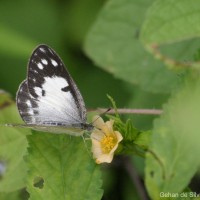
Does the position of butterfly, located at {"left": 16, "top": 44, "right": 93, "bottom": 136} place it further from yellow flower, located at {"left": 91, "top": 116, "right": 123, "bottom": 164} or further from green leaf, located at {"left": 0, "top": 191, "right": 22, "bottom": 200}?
green leaf, located at {"left": 0, "top": 191, "right": 22, "bottom": 200}

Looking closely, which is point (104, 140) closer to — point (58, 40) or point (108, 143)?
point (108, 143)

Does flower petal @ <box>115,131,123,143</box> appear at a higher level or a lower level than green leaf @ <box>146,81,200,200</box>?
lower

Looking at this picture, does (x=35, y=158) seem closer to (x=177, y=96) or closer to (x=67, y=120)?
(x=67, y=120)

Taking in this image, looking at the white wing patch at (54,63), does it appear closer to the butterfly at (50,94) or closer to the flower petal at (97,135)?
the butterfly at (50,94)

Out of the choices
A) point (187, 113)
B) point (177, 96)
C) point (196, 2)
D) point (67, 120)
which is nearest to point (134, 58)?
point (67, 120)

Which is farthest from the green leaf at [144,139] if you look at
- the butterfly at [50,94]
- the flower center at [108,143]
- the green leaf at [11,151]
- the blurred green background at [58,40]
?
the blurred green background at [58,40]

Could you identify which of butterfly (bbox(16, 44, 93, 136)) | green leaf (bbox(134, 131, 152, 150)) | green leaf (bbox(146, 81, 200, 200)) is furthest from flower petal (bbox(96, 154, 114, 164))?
green leaf (bbox(146, 81, 200, 200))
